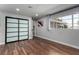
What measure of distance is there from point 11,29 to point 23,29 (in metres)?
1.14

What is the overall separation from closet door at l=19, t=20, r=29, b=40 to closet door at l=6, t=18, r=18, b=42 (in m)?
0.39

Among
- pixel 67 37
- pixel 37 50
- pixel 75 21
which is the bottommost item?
pixel 37 50

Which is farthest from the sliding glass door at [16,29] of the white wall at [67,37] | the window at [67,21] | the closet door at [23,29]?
the window at [67,21]

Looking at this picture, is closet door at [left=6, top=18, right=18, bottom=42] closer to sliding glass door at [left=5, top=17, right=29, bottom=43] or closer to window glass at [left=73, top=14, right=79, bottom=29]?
sliding glass door at [left=5, top=17, right=29, bottom=43]

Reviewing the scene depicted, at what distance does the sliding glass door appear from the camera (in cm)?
519

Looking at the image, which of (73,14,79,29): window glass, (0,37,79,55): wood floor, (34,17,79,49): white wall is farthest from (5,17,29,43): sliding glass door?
(73,14,79,29): window glass

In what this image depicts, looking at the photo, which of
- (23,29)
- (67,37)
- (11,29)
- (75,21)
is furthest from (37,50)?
(23,29)

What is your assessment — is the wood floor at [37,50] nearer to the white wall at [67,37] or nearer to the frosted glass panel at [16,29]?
the white wall at [67,37]

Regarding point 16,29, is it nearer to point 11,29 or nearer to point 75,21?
point 11,29

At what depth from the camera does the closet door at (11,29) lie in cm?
518

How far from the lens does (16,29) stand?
5.83m

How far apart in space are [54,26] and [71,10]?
6.66ft

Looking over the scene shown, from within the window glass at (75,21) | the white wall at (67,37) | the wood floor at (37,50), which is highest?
the window glass at (75,21)
